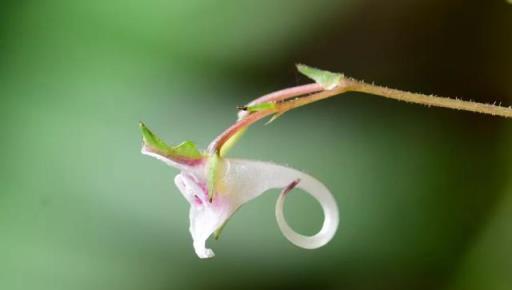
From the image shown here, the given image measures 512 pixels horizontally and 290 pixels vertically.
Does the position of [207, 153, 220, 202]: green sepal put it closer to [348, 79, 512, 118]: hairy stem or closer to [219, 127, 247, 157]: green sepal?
[219, 127, 247, 157]: green sepal

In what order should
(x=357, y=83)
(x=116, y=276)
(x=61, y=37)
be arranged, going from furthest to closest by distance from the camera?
(x=61, y=37) < (x=116, y=276) < (x=357, y=83)

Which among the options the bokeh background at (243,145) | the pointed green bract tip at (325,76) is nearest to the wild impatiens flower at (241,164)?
the pointed green bract tip at (325,76)

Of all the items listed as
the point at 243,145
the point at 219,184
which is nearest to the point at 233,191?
the point at 219,184

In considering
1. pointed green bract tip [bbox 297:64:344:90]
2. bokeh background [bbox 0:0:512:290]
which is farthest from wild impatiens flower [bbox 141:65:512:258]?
bokeh background [bbox 0:0:512:290]

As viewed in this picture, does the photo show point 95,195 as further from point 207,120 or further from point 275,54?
point 275,54

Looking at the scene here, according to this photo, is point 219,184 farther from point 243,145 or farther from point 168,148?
point 243,145

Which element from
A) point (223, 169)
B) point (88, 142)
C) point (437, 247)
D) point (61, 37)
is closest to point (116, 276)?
point (88, 142)
